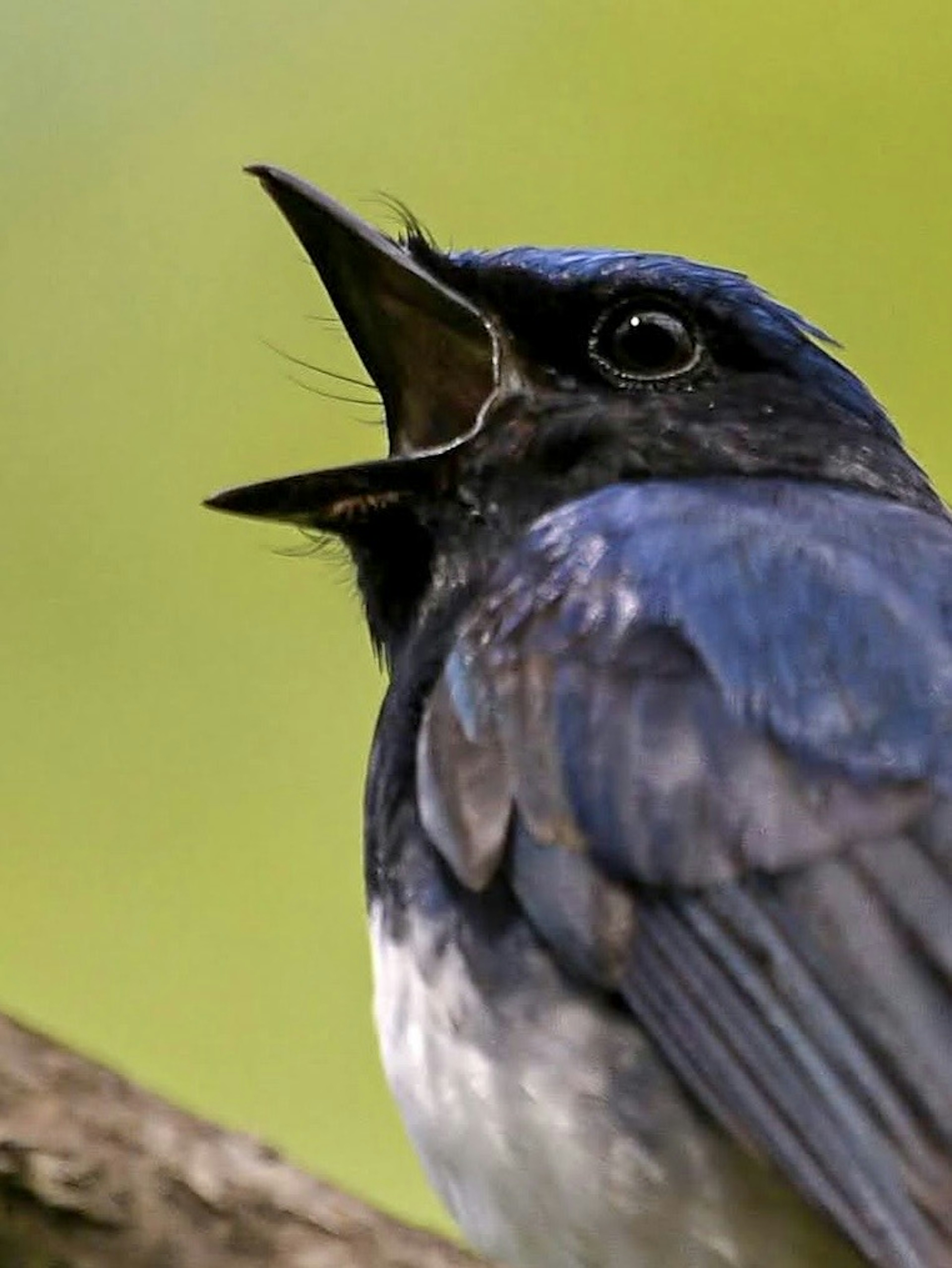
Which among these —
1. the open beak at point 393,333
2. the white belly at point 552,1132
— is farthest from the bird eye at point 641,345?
the white belly at point 552,1132

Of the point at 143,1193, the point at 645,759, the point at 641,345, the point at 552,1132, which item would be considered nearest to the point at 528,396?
the point at 641,345

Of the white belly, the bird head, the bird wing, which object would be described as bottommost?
the white belly

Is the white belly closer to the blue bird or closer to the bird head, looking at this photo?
the blue bird

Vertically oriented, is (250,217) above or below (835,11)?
below

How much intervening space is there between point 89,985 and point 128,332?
98cm

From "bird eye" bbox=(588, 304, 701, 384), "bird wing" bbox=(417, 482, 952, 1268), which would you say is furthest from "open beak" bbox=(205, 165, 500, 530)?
"bird wing" bbox=(417, 482, 952, 1268)

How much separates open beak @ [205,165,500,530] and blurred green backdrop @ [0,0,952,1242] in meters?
0.87

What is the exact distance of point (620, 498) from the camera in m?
2.70

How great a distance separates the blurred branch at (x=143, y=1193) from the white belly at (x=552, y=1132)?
394 mm

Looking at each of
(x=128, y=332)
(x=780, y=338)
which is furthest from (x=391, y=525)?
(x=128, y=332)

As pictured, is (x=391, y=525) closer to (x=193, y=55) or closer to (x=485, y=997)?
(x=485, y=997)

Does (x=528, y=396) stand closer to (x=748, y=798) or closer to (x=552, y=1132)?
(x=748, y=798)

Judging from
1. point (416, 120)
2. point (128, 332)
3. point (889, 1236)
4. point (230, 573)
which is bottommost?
point (889, 1236)

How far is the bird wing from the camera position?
2143 millimetres
